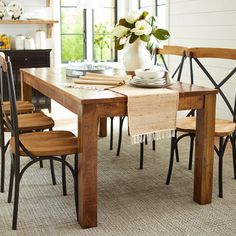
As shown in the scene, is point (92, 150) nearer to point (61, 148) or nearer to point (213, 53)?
point (61, 148)

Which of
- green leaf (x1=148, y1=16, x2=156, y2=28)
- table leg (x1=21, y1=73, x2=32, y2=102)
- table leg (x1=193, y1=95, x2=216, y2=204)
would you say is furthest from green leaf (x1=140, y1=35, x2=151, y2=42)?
table leg (x1=21, y1=73, x2=32, y2=102)

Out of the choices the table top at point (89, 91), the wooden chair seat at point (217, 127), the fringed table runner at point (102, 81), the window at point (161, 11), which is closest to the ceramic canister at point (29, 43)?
the window at point (161, 11)

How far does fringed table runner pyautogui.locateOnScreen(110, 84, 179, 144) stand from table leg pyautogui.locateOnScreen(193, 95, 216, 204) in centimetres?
22

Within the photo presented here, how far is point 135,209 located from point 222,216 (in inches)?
20.7

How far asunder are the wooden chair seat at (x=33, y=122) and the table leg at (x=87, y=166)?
766 mm

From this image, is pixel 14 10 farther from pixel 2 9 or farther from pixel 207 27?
pixel 207 27

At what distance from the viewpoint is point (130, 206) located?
2764mm

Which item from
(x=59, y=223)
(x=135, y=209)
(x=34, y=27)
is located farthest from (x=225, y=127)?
(x=34, y=27)

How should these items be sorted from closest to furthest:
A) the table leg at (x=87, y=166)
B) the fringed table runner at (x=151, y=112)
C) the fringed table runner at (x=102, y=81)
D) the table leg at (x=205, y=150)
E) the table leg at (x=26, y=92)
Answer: the table leg at (x=87, y=166)
the fringed table runner at (x=151, y=112)
the table leg at (x=205, y=150)
the fringed table runner at (x=102, y=81)
the table leg at (x=26, y=92)

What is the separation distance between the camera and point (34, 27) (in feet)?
20.5

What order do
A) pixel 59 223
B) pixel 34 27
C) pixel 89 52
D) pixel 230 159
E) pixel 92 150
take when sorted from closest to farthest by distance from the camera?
1. pixel 92 150
2. pixel 59 223
3. pixel 230 159
4. pixel 34 27
5. pixel 89 52

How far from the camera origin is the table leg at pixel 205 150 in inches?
103

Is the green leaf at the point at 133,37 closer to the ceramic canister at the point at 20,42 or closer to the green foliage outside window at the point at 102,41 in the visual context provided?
the ceramic canister at the point at 20,42

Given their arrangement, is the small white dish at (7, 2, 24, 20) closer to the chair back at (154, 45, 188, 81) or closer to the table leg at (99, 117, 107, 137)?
the table leg at (99, 117, 107, 137)
